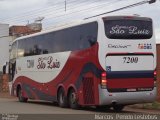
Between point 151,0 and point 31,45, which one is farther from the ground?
point 151,0

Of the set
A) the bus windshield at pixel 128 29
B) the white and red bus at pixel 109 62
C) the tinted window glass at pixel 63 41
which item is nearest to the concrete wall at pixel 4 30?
the tinted window glass at pixel 63 41

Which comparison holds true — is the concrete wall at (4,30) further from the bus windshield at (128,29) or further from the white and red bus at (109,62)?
the bus windshield at (128,29)

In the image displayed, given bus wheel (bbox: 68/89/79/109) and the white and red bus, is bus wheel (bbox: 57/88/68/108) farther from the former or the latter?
bus wheel (bbox: 68/89/79/109)

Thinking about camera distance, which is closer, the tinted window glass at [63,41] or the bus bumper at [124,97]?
the bus bumper at [124,97]

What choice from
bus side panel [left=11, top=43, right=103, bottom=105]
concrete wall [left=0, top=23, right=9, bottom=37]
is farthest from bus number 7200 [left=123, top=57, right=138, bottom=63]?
concrete wall [left=0, top=23, right=9, bottom=37]

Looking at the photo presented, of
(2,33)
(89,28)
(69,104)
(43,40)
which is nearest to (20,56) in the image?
(43,40)

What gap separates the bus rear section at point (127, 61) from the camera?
20.3 meters

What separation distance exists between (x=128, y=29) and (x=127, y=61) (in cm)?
138

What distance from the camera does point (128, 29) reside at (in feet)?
68.7

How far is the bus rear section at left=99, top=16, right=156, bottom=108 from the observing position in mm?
20328

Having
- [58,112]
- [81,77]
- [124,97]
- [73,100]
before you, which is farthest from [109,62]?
[73,100]

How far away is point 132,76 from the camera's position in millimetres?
20797

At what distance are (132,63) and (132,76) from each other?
0.55 m

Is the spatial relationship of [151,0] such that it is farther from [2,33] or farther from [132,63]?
[2,33]
